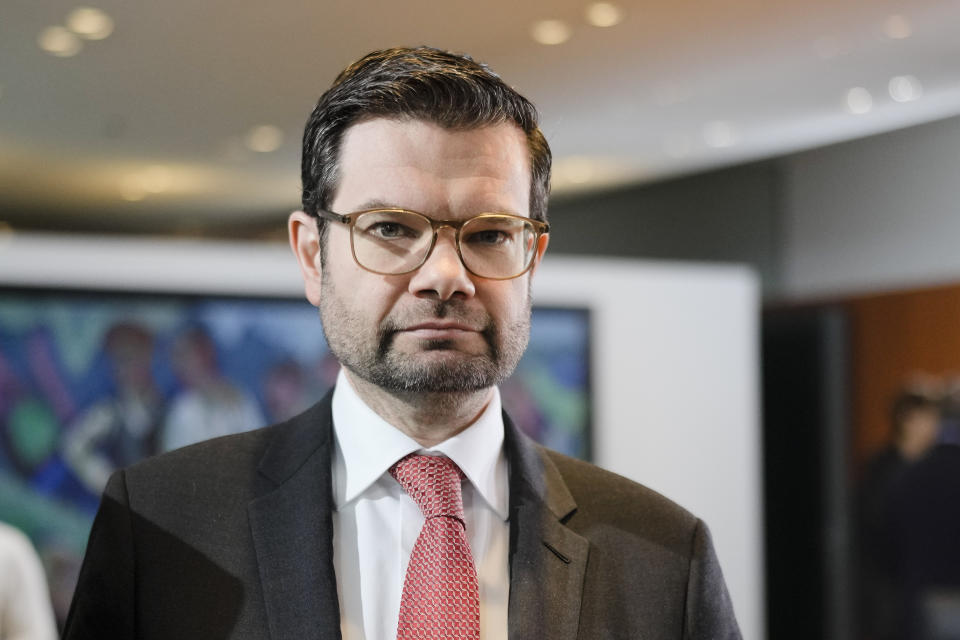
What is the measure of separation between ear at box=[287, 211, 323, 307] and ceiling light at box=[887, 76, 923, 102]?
4.75m

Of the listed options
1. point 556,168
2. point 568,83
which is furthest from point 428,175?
point 556,168

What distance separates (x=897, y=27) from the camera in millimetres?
4836

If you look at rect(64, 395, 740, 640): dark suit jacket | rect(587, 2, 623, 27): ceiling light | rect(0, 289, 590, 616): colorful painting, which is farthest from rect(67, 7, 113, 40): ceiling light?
rect(64, 395, 740, 640): dark suit jacket

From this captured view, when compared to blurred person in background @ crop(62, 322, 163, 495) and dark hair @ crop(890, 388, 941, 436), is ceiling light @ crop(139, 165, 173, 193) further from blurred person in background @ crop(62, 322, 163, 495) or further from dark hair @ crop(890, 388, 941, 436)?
dark hair @ crop(890, 388, 941, 436)

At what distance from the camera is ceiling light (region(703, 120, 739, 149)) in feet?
21.5

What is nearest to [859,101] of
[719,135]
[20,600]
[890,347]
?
[719,135]

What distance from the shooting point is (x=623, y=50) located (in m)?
5.02

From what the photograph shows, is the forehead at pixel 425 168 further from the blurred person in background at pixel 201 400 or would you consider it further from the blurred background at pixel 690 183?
the blurred person in background at pixel 201 400

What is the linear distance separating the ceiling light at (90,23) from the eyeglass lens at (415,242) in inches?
130

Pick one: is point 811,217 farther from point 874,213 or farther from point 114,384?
point 114,384

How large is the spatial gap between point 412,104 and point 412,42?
3308mm

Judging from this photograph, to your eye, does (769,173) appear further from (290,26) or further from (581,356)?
(290,26)

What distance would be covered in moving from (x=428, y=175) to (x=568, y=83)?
4179 millimetres

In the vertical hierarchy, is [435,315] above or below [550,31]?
below
